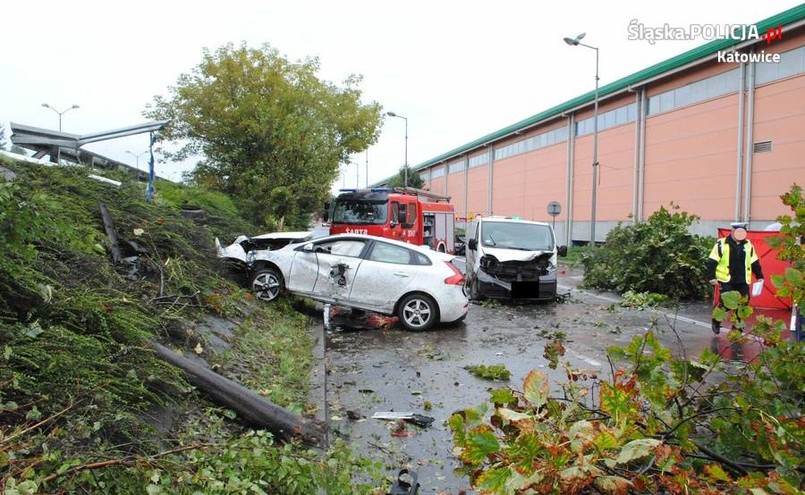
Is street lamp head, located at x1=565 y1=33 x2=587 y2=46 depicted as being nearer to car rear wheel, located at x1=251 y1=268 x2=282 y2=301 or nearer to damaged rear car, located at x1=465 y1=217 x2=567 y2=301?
damaged rear car, located at x1=465 y1=217 x2=567 y2=301

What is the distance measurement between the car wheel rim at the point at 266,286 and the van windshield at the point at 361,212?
737 centimetres

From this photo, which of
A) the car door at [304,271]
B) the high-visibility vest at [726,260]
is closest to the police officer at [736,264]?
the high-visibility vest at [726,260]

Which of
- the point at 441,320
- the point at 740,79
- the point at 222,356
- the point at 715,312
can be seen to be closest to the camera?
the point at 715,312

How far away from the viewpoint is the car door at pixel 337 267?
10117mm

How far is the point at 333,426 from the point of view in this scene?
5.30m

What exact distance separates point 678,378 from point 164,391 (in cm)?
345

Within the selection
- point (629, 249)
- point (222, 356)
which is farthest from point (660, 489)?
point (629, 249)

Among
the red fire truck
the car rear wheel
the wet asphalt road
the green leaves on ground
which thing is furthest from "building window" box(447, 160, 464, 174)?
the green leaves on ground

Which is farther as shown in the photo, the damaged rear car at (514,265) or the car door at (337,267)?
the damaged rear car at (514,265)

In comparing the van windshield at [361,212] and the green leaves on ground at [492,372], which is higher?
the van windshield at [361,212]

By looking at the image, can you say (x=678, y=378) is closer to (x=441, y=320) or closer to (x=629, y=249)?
(x=441, y=320)

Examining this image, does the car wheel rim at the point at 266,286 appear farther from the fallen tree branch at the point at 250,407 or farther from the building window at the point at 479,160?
the building window at the point at 479,160

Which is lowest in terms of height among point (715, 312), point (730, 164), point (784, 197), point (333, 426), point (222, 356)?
point (333, 426)

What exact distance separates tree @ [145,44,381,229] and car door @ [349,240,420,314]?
361 inches
